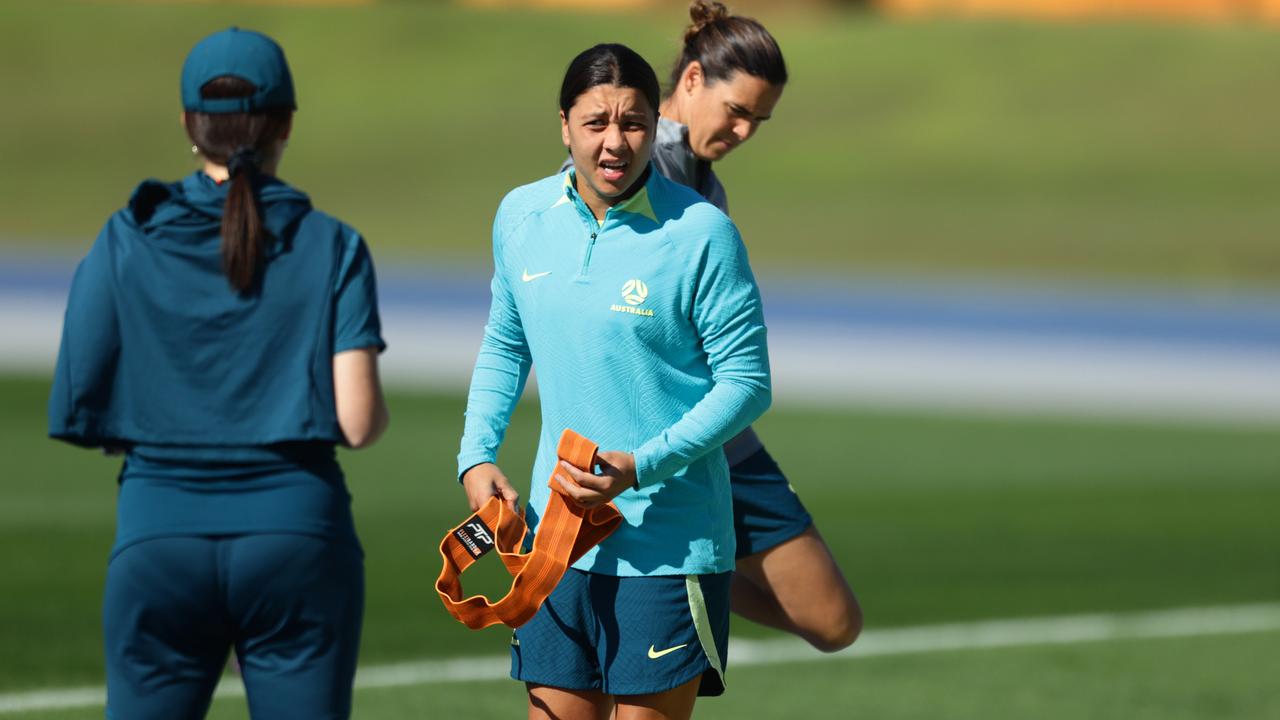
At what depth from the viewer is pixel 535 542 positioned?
12.3 feet

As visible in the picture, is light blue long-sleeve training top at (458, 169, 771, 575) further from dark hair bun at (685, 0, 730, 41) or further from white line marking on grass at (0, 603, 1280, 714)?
white line marking on grass at (0, 603, 1280, 714)

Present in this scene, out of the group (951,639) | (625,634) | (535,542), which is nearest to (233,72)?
(535,542)

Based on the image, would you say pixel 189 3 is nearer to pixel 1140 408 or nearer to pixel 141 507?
pixel 1140 408

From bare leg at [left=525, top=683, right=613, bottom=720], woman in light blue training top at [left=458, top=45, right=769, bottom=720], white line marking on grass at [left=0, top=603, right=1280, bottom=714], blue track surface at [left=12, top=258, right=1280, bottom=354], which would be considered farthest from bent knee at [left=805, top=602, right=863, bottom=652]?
blue track surface at [left=12, top=258, right=1280, bottom=354]

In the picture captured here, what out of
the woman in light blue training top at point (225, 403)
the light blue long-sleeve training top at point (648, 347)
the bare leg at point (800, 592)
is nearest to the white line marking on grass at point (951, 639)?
the bare leg at point (800, 592)

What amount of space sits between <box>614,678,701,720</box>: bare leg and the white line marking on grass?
3.17m

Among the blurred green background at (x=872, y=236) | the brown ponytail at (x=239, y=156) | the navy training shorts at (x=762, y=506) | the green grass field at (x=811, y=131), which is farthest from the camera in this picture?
the green grass field at (x=811, y=131)

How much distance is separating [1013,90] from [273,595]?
47.9 metres

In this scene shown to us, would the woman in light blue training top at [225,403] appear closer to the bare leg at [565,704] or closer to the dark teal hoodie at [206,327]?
the dark teal hoodie at [206,327]

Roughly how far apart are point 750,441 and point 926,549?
206 inches

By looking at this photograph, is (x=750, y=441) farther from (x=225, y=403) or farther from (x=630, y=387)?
(x=225, y=403)

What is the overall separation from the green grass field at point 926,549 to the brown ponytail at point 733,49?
2847mm

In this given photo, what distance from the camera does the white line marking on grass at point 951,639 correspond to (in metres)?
7.00

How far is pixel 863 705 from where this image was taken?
266 inches
